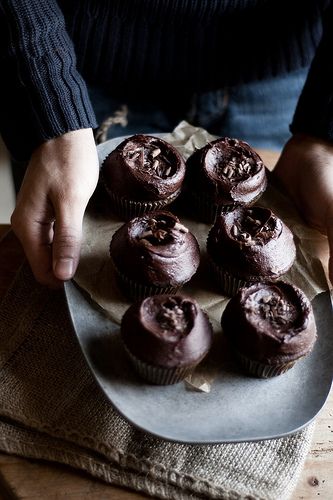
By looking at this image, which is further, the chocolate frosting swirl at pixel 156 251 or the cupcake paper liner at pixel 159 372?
the chocolate frosting swirl at pixel 156 251

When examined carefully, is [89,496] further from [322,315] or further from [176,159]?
[176,159]

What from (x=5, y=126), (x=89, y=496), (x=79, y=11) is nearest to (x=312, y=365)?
(x=89, y=496)

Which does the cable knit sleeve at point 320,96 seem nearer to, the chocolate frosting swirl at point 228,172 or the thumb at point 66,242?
Result: the chocolate frosting swirl at point 228,172

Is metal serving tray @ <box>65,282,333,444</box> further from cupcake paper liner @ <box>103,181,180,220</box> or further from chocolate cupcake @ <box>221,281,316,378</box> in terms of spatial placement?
cupcake paper liner @ <box>103,181,180,220</box>

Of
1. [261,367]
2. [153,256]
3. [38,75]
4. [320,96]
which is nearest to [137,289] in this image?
[153,256]

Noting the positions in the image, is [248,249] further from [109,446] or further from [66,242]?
[109,446]

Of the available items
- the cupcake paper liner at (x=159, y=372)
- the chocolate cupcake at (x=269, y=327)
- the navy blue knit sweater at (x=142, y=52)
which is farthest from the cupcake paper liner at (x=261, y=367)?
the navy blue knit sweater at (x=142, y=52)

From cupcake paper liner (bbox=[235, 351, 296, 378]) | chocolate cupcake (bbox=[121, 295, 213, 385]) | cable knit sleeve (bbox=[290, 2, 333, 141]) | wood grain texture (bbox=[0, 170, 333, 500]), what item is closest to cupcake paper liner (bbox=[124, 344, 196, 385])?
chocolate cupcake (bbox=[121, 295, 213, 385])
